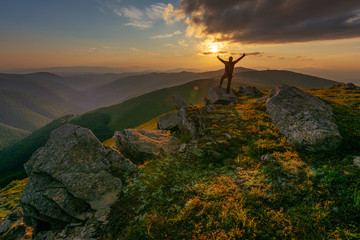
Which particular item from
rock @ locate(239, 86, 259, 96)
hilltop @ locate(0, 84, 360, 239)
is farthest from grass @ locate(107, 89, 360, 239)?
rock @ locate(239, 86, 259, 96)

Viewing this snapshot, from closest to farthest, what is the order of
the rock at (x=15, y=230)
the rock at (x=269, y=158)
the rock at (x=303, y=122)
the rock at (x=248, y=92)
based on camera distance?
the rock at (x=15, y=230) → the rock at (x=303, y=122) → the rock at (x=269, y=158) → the rock at (x=248, y=92)

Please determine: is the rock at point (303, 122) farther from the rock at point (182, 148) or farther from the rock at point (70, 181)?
the rock at point (70, 181)

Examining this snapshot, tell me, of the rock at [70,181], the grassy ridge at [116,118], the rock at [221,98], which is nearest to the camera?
the rock at [70,181]

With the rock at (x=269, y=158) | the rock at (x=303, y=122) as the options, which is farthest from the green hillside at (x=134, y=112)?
the rock at (x=269, y=158)

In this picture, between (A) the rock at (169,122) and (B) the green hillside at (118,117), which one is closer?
(A) the rock at (169,122)

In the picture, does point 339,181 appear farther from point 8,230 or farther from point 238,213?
point 8,230

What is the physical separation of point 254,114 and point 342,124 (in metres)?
7.40

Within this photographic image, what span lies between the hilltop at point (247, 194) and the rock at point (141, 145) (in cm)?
59

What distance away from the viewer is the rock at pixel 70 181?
7.33 meters

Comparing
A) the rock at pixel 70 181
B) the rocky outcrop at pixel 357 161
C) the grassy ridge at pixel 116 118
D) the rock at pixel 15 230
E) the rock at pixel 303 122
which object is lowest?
the grassy ridge at pixel 116 118

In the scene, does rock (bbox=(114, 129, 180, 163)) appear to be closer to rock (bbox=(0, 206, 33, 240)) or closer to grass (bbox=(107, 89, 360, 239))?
grass (bbox=(107, 89, 360, 239))

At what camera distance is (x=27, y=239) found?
24.6ft

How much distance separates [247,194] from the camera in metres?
7.09

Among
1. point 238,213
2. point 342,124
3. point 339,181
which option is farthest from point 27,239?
point 342,124
